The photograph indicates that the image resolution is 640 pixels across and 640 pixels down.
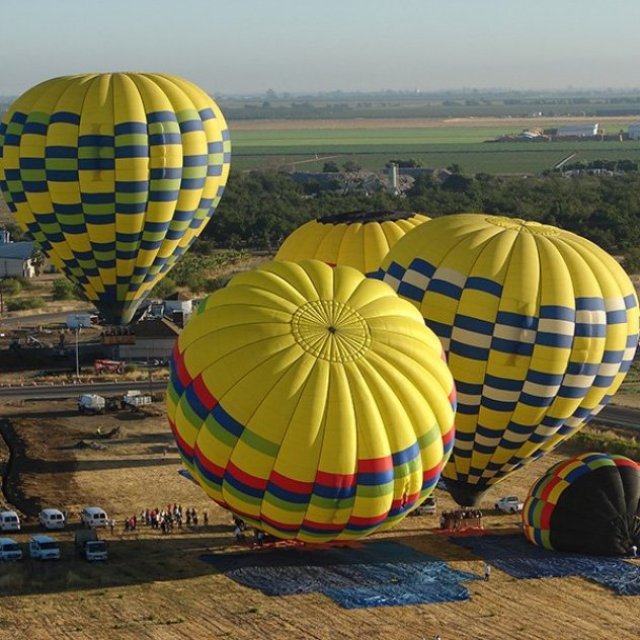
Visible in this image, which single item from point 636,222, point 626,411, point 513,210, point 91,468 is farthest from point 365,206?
point 91,468

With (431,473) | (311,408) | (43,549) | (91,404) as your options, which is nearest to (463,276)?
(431,473)

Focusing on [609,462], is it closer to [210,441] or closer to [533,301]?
[533,301]

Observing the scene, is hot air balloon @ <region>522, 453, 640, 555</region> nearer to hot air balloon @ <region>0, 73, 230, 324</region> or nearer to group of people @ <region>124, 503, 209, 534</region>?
group of people @ <region>124, 503, 209, 534</region>

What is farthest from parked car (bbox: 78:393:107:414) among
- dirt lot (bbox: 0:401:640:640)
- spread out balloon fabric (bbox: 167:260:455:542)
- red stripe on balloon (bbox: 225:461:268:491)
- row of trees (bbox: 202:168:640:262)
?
row of trees (bbox: 202:168:640:262)

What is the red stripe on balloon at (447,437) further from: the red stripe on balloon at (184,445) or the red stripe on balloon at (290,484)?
the red stripe on balloon at (184,445)

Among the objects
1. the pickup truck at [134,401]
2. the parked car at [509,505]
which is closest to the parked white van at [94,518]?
the parked car at [509,505]

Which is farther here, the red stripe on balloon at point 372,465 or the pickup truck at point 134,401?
the pickup truck at point 134,401
